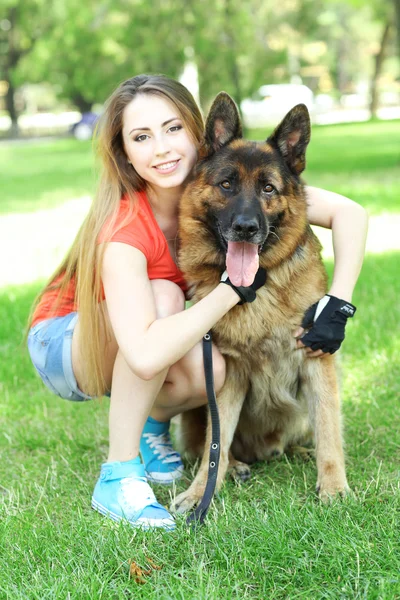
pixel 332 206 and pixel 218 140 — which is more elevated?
pixel 218 140

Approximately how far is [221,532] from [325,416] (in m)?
0.74

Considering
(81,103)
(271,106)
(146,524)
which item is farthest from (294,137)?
(81,103)

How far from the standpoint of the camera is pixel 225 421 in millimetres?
3193

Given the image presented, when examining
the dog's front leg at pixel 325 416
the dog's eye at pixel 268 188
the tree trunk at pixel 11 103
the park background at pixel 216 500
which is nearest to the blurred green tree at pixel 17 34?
the tree trunk at pixel 11 103

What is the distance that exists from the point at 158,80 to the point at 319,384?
1.44 metres

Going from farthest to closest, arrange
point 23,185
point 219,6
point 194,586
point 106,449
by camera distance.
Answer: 1. point 219,6
2. point 23,185
3. point 106,449
4. point 194,586

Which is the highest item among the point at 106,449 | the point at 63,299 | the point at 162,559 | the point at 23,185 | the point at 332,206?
the point at 332,206

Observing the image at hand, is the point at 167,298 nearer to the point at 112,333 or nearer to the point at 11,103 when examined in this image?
the point at 112,333

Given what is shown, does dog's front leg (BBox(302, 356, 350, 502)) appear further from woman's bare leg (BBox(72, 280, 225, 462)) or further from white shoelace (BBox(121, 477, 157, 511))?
white shoelace (BBox(121, 477, 157, 511))

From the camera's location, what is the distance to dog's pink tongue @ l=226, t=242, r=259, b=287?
2.99 m

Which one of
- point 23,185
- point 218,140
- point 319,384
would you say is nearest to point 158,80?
point 218,140

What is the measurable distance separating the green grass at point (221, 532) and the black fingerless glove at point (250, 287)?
29.6 inches

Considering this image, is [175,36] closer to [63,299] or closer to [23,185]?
[23,185]

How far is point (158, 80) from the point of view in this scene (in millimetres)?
3262
